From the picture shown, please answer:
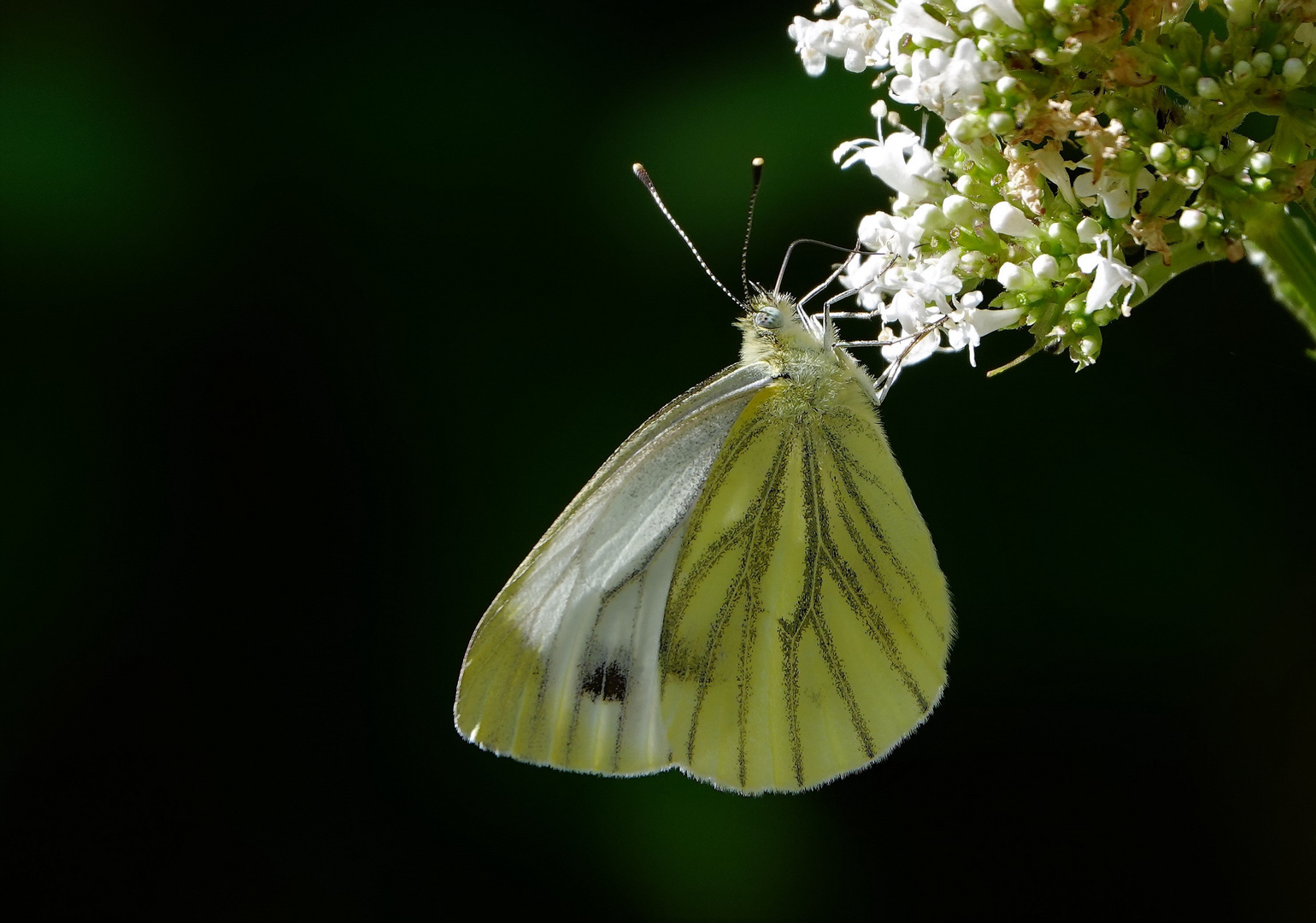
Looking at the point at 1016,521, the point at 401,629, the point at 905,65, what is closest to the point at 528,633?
the point at 401,629

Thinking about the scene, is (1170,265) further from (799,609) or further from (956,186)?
(799,609)

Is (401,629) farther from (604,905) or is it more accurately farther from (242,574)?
(604,905)

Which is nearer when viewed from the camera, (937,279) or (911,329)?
(937,279)

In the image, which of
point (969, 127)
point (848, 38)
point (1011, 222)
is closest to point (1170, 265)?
point (1011, 222)

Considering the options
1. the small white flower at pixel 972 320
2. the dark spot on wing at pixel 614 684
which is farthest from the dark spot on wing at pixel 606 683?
the small white flower at pixel 972 320

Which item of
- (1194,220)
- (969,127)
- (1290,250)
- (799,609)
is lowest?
(799,609)

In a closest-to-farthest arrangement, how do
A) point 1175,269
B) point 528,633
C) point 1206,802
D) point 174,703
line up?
point 1175,269, point 528,633, point 1206,802, point 174,703
